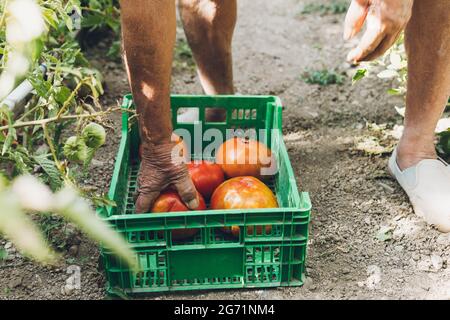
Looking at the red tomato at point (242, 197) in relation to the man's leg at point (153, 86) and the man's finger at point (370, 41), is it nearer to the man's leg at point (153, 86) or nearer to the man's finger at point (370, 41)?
the man's leg at point (153, 86)

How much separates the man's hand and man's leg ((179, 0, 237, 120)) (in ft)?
2.44

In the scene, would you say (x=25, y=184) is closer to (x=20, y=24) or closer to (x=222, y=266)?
(x=20, y=24)

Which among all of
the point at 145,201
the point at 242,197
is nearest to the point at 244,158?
the point at 242,197

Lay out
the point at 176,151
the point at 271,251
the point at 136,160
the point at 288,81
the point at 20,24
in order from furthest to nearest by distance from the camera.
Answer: the point at 288,81, the point at 136,160, the point at 176,151, the point at 271,251, the point at 20,24

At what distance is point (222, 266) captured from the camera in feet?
5.89

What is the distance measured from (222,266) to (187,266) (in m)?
0.11

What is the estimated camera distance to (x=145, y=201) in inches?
74.7

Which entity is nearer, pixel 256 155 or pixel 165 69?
pixel 165 69

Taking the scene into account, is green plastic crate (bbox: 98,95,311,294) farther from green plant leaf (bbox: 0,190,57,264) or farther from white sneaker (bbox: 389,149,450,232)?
green plant leaf (bbox: 0,190,57,264)

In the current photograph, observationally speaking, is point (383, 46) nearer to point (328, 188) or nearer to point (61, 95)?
point (328, 188)

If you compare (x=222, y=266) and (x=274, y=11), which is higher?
(x=274, y=11)

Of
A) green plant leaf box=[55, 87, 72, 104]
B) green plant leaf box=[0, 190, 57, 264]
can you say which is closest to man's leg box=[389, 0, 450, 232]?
green plant leaf box=[55, 87, 72, 104]

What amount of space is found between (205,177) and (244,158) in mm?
171
